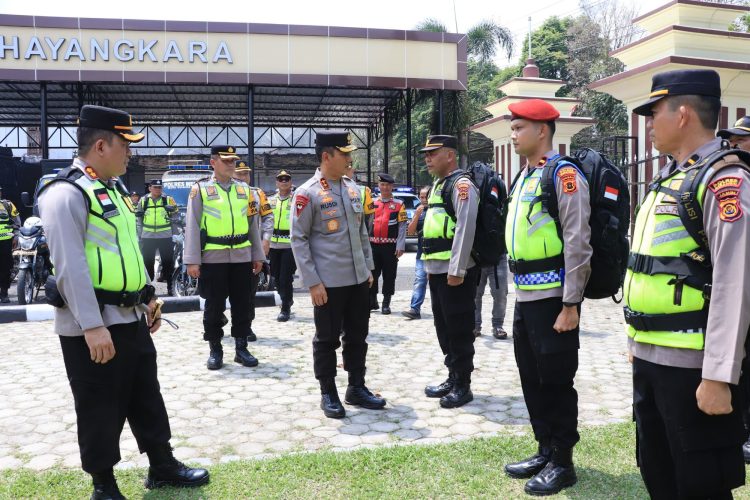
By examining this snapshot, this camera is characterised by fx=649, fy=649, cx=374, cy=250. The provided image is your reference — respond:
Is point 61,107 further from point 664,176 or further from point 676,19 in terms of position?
point 664,176

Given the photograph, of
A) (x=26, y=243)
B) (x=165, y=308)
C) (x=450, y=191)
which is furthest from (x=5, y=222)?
(x=450, y=191)

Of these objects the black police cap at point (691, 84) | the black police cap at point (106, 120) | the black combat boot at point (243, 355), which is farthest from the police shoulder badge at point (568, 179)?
the black combat boot at point (243, 355)

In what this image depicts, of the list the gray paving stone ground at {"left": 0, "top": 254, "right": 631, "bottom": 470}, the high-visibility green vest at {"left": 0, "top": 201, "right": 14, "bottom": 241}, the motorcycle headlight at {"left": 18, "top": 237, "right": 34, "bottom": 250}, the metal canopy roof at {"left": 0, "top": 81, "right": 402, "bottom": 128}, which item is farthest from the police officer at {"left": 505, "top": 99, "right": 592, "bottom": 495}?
the metal canopy roof at {"left": 0, "top": 81, "right": 402, "bottom": 128}

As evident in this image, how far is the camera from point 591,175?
3.40 metres

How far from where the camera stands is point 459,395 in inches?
193

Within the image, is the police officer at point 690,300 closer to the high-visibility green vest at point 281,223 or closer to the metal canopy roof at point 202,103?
the high-visibility green vest at point 281,223

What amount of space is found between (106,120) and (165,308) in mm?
6305

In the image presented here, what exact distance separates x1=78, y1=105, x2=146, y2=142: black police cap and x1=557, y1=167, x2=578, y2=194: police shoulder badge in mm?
2215

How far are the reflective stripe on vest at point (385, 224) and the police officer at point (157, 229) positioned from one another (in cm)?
373

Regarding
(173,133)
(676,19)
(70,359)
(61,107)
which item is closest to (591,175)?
(70,359)

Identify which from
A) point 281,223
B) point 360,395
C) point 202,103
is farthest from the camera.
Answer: point 202,103

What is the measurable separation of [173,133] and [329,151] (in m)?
31.7

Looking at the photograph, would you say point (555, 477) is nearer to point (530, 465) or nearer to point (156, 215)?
point (530, 465)

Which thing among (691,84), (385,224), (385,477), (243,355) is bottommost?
(385,477)
